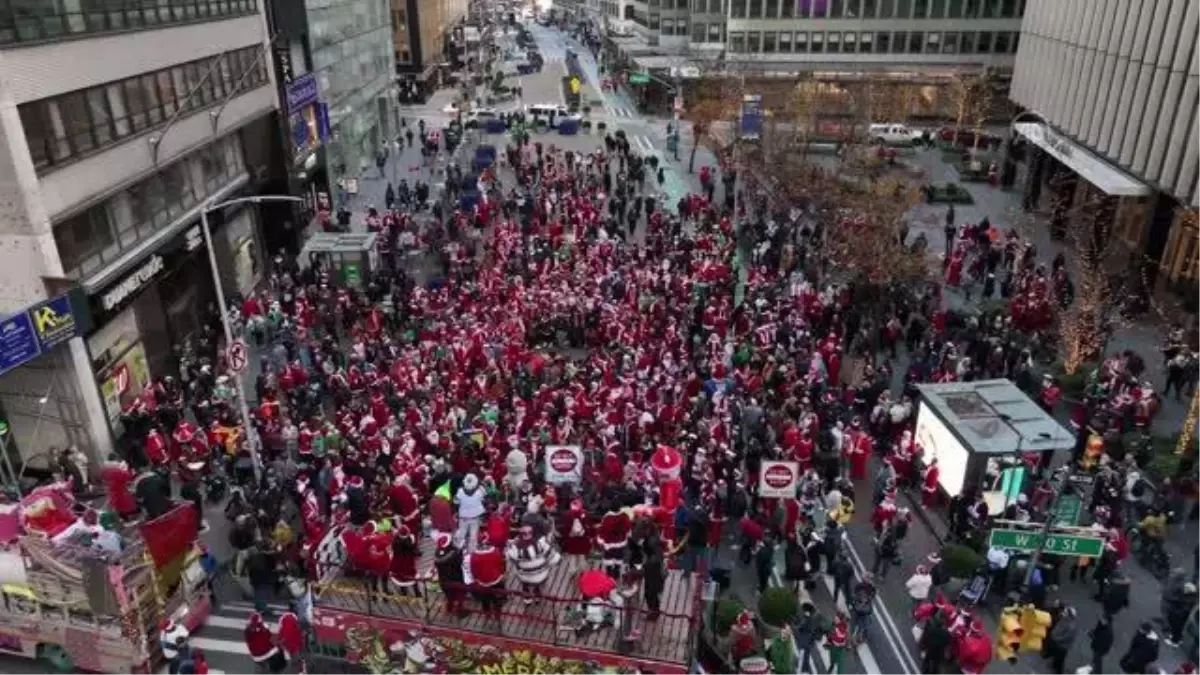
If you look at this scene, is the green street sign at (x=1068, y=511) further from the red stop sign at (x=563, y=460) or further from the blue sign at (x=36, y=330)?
the blue sign at (x=36, y=330)

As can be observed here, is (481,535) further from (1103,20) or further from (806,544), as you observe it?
(1103,20)

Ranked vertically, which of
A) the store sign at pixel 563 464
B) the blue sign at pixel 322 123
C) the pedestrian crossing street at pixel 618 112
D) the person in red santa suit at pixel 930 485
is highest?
the blue sign at pixel 322 123

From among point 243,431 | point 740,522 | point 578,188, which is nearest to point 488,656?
point 740,522

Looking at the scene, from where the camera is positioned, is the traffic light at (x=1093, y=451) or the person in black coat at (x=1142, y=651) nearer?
the person in black coat at (x=1142, y=651)

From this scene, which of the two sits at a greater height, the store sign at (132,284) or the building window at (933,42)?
the building window at (933,42)

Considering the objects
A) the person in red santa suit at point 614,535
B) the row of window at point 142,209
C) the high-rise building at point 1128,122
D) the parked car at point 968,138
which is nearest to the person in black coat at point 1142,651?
the person in red santa suit at point 614,535

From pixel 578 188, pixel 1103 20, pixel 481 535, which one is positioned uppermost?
pixel 1103 20

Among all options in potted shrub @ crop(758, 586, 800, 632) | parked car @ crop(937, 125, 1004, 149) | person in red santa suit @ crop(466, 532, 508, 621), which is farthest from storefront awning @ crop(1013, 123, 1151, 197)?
person in red santa suit @ crop(466, 532, 508, 621)

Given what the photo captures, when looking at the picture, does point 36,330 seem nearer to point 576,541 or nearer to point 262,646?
point 262,646
